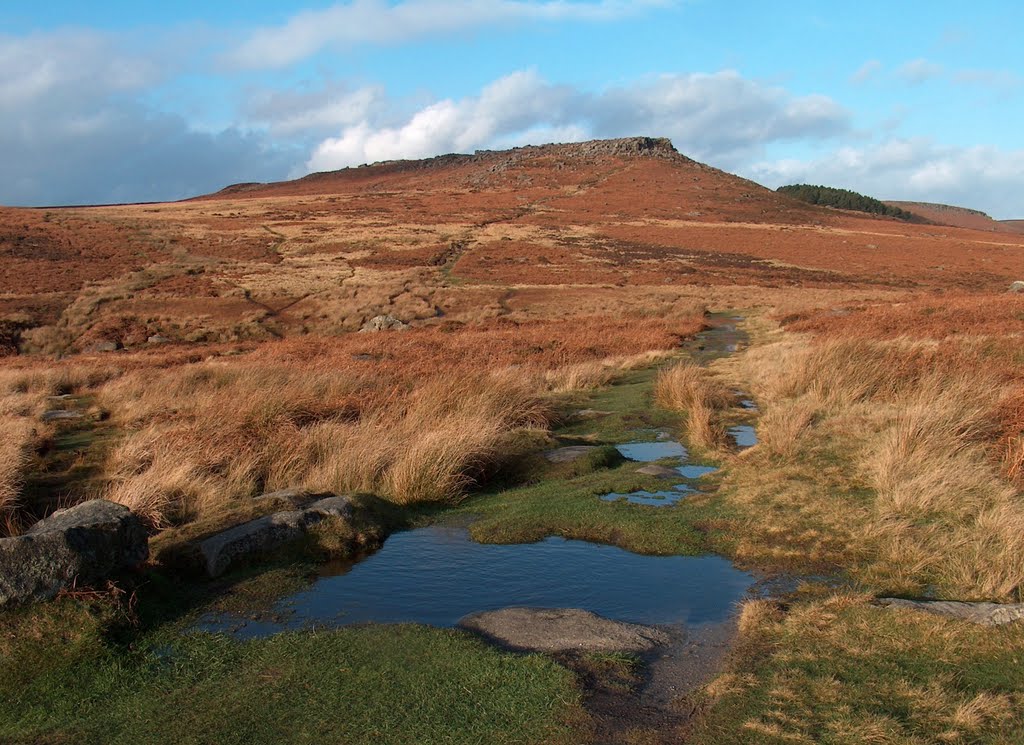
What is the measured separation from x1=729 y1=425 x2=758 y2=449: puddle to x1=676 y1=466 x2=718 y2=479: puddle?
120 cm

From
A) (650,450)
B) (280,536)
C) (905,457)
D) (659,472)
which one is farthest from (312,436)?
(905,457)

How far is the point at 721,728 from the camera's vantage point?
4.76 meters

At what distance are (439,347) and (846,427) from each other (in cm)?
1465

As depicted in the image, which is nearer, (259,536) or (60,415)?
(259,536)

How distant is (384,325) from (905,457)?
2896 cm

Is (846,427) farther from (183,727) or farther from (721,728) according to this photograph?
(183,727)

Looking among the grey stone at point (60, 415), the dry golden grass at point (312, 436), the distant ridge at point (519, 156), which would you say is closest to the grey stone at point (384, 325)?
the dry golden grass at point (312, 436)

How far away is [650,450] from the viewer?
40.9ft

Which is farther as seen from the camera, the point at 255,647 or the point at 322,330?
the point at 322,330

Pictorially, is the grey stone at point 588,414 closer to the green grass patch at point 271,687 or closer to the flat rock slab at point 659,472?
the flat rock slab at point 659,472

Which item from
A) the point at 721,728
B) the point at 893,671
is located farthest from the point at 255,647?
the point at 893,671

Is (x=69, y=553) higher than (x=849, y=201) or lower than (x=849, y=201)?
lower

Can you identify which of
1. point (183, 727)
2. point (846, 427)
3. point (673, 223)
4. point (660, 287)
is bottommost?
point (183, 727)

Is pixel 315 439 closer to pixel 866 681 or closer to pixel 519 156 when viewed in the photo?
pixel 866 681
